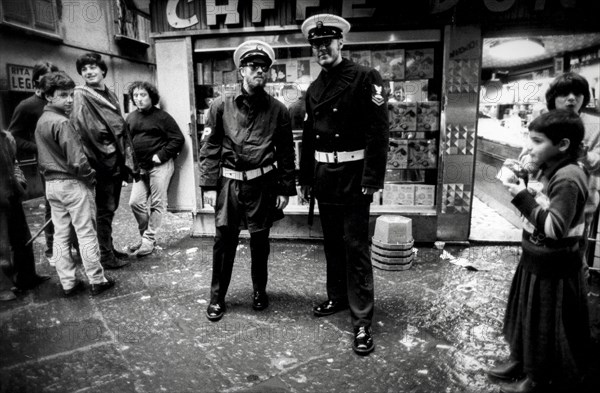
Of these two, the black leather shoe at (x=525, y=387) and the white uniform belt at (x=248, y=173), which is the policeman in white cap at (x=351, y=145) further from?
the black leather shoe at (x=525, y=387)

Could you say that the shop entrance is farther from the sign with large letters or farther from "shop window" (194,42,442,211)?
"shop window" (194,42,442,211)

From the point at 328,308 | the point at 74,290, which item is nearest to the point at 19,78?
the point at 74,290

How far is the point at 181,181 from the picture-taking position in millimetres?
6203

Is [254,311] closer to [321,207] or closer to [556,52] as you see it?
[321,207]

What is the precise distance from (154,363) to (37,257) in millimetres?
3242

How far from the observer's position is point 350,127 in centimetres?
329

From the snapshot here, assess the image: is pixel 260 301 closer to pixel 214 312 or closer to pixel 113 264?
pixel 214 312

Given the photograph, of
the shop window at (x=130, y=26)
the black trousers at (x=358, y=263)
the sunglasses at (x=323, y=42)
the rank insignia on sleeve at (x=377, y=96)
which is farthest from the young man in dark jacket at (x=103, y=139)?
the shop window at (x=130, y=26)

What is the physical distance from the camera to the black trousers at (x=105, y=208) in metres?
4.68

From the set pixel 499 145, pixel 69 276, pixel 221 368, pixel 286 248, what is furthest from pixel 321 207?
pixel 499 145

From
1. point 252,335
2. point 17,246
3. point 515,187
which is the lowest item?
point 252,335

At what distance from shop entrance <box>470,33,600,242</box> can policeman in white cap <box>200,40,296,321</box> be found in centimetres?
342

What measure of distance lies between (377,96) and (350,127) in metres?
0.31

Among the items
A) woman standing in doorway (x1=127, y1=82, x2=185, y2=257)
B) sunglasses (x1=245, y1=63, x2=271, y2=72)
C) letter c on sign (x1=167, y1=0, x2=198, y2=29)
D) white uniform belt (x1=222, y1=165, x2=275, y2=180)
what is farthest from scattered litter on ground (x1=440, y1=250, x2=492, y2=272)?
letter c on sign (x1=167, y1=0, x2=198, y2=29)
